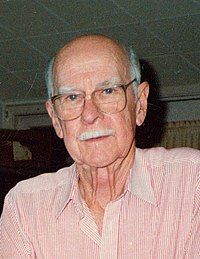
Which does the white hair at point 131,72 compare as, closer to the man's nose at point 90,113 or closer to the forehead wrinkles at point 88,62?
the forehead wrinkles at point 88,62

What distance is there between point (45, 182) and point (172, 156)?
322 millimetres

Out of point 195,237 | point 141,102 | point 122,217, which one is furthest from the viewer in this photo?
point 141,102

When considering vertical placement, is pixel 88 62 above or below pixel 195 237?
above

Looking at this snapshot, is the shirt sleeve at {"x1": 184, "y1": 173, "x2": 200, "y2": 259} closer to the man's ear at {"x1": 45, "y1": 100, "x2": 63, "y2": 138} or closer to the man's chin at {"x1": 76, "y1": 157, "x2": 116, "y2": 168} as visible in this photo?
the man's chin at {"x1": 76, "y1": 157, "x2": 116, "y2": 168}

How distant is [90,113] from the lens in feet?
4.00

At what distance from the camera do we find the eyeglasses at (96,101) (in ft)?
4.09

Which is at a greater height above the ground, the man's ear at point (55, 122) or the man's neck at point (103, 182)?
the man's ear at point (55, 122)

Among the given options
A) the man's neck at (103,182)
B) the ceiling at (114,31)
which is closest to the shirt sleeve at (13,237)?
the man's neck at (103,182)

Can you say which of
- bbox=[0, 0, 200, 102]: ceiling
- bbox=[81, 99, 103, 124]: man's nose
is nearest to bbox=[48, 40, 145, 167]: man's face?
bbox=[81, 99, 103, 124]: man's nose

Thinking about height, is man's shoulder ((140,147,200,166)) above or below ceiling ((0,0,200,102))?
below

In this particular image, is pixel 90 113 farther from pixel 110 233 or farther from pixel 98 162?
pixel 110 233

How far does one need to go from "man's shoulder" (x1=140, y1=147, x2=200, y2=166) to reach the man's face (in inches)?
3.0

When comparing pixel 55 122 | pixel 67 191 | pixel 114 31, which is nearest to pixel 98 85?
pixel 55 122

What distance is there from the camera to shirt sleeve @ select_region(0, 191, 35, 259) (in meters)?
1.27
